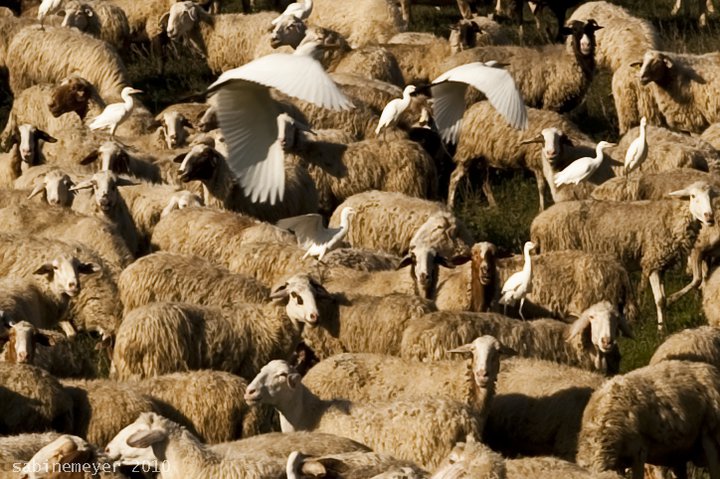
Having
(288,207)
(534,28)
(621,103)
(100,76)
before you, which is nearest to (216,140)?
(288,207)

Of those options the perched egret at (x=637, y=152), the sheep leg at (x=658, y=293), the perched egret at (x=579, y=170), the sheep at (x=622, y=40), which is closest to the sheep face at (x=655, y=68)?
the sheep at (x=622, y=40)

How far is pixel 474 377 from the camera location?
11312mm

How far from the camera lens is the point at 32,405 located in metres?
10.8

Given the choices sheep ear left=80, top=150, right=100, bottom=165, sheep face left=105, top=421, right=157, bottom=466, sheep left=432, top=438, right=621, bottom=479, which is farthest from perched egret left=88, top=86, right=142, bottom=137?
sheep left=432, top=438, right=621, bottom=479

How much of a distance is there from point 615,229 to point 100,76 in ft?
25.2

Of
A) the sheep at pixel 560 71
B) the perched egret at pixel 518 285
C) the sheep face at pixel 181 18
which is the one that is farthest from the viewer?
the sheep face at pixel 181 18

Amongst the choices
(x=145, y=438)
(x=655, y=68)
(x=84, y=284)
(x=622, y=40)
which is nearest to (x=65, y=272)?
(x=84, y=284)

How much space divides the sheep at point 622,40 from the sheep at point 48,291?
9.65 m

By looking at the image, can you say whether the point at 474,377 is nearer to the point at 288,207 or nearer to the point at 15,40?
the point at 288,207

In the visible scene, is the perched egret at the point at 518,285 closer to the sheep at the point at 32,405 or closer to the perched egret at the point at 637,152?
the perched egret at the point at 637,152

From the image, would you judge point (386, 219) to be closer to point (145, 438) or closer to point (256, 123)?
point (256, 123)

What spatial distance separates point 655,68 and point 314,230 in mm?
6107

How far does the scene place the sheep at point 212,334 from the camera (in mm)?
12312

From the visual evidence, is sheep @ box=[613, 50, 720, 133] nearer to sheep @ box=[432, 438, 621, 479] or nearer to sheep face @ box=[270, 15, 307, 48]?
sheep face @ box=[270, 15, 307, 48]
